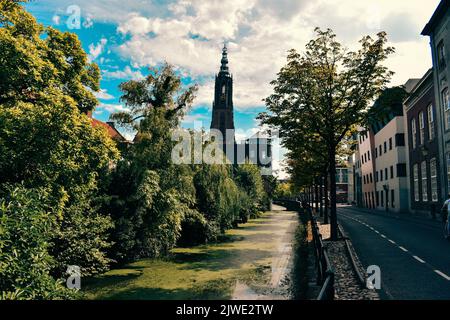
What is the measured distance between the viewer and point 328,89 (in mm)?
18547

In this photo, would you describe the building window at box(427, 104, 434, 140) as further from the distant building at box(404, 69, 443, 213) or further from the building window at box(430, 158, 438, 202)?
the building window at box(430, 158, 438, 202)

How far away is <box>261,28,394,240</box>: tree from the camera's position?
17472 mm

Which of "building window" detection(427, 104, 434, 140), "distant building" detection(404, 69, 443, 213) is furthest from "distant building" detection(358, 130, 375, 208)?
"building window" detection(427, 104, 434, 140)

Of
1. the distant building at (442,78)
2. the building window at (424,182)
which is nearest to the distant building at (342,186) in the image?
the building window at (424,182)

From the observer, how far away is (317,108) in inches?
744

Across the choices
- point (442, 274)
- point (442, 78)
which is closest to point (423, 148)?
point (442, 78)

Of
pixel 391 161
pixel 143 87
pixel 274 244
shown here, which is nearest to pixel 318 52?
pixel 143 87

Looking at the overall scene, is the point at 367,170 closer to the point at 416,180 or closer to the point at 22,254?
the point at 416,180

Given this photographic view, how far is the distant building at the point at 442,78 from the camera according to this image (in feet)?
92.3

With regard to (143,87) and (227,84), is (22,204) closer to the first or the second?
(143,87)

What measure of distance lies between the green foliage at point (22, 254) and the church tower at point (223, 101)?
104 meters

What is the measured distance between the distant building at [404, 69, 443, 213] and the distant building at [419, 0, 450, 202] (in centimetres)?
93

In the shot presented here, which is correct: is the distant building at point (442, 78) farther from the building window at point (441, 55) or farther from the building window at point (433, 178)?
the building window at point (433, 178)

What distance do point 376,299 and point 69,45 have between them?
40.2ft
